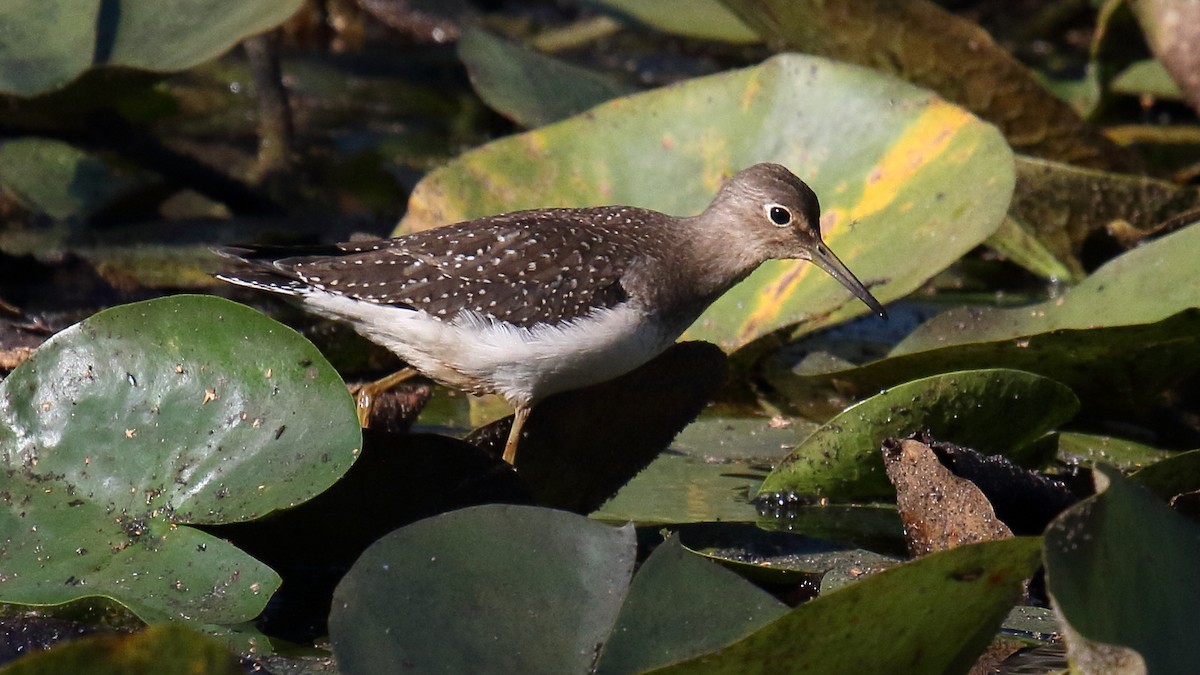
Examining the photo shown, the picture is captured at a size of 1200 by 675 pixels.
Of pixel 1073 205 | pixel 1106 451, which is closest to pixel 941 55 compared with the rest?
pixel 1073 205

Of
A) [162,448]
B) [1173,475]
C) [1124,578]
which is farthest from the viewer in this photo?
[1173,475]

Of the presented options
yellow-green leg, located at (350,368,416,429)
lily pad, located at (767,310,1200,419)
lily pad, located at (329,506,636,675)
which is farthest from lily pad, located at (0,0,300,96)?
lily pad, located at (329,506,636,675)

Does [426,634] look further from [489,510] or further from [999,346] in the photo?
[999,346]

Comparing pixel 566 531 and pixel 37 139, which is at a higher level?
pixel 566 531

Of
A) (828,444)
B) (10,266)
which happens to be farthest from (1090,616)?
(10,266)

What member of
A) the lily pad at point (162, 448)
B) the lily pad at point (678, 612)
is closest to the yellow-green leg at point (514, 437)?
the lily pad at point (162, 448)

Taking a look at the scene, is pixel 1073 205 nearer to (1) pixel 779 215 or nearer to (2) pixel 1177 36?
(2) pixel 1177 36
